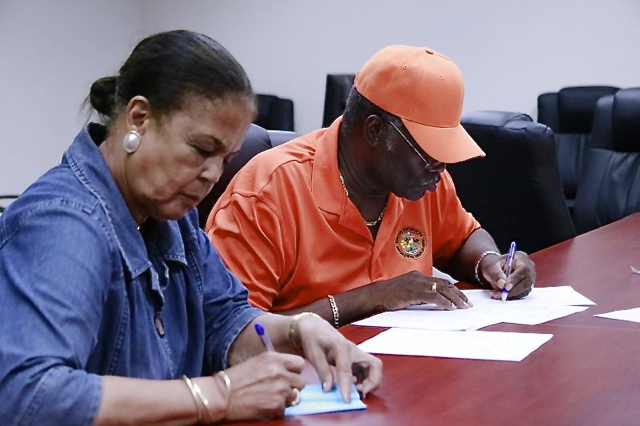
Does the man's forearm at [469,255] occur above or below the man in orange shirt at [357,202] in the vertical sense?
below

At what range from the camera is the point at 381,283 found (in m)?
1.88

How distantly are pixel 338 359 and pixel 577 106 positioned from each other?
159 inches

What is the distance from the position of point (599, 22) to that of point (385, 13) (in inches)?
52.0

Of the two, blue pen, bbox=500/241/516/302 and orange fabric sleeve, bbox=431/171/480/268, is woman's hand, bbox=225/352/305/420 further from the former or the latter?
orange fabric sleeve, bbox=431/171/480/268

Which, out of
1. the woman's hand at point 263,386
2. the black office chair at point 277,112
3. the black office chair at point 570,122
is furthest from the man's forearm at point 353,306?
the black office chair at point 277,112

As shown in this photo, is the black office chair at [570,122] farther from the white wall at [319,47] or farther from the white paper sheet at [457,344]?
the white paper sheet at [457,344]

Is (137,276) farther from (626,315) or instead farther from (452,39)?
(452,39)

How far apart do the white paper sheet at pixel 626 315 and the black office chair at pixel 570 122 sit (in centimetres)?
322

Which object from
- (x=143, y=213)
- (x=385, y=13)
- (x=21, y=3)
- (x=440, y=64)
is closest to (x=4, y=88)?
(x=21, y=3)

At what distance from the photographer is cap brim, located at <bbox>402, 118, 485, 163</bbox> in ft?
6.24

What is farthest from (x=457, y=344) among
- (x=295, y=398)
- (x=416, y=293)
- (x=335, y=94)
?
(x=335, y=94)

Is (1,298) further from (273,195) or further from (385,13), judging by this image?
(385,13)

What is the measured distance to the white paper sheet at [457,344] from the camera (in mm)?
1501

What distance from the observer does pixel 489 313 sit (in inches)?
72.5
